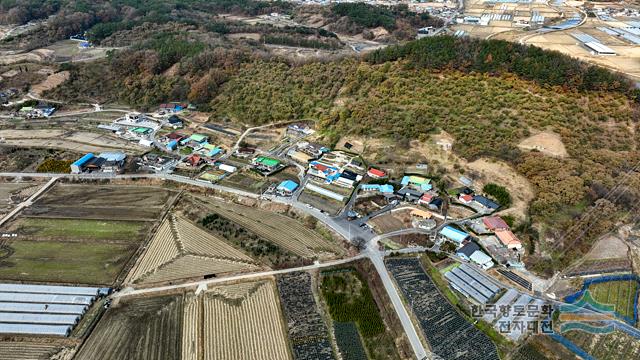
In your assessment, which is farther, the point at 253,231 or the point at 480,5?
the point at 480,5

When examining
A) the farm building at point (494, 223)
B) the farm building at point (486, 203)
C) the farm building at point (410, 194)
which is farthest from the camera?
the farm building at point (410, 194)

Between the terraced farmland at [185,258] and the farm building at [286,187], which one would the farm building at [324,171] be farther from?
the terraced farmland at [185,258]

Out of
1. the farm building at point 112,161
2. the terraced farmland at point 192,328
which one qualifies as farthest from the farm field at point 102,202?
the terraced farmland at point 192,328

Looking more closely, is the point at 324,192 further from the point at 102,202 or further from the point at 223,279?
the point at 102,202

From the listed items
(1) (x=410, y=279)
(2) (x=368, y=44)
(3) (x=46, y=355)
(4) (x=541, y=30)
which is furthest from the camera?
(2) (x=368, y=44)

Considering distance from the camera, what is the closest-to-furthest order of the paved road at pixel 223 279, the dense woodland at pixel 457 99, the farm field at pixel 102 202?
the paved road at pixel 223 279 → the dense woodland at pixel 457 99 → the farm field at pixel 102 202

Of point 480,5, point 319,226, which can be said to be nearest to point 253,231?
point 319,226

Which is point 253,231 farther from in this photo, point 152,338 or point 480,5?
point 480,5

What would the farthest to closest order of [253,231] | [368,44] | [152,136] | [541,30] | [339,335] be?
[368,44], [541,30], [152,136], [253,231], [339,335]
